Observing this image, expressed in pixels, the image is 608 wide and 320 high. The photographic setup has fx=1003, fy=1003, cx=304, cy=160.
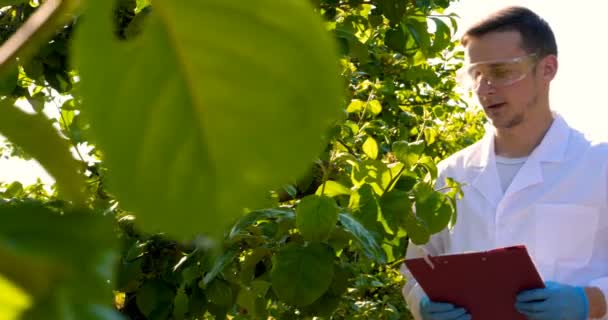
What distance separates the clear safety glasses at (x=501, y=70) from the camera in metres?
3.15

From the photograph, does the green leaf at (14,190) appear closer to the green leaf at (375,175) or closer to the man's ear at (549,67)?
the green leaf at (375,175)

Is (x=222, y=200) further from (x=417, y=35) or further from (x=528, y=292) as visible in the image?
(x=417, y=35)

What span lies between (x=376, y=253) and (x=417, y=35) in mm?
1235

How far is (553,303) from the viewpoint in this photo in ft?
8.82

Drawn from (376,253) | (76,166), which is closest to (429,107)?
(376,253)

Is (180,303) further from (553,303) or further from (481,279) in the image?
(553,303)

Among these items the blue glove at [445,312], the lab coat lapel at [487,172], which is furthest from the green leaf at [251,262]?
the lab coat lapel at [487,172]

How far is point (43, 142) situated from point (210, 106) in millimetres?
54

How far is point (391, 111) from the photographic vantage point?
5.32 m

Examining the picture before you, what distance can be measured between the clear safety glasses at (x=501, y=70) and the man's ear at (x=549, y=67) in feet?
0.26

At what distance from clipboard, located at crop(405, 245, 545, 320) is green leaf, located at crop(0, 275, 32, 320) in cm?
225

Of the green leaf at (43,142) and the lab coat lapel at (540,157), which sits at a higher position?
the green leaf at (43,142)

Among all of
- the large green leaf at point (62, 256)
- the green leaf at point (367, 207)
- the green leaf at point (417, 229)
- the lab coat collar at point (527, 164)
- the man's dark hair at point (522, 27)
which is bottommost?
the lab coat collar at point (527, 164)

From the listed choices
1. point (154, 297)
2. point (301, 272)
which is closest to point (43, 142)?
point (301, 272)
